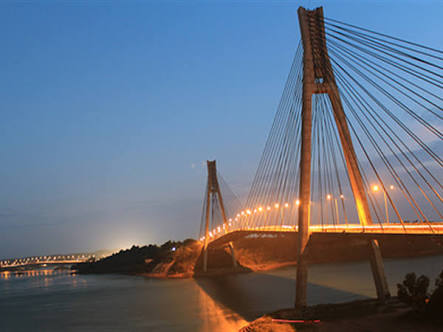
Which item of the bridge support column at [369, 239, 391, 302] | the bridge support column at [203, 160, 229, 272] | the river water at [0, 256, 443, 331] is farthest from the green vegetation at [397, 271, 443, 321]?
the bridge support column at [203, 160, 229, 272]

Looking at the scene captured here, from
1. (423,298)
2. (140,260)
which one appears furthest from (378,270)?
(140,260)

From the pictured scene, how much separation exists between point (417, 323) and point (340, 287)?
1992 cm

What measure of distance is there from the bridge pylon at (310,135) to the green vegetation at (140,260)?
2064 inches

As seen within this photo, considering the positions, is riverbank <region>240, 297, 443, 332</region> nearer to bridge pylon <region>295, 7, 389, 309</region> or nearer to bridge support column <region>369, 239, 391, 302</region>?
bridge support column <region>369, 239, 391, 302</region>

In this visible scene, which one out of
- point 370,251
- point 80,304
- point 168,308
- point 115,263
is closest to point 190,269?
point 80,304

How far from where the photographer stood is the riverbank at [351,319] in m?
15.8

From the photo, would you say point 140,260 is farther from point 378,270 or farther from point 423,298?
point 423,298

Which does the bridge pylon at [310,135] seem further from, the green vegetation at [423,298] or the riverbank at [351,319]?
the green vegetation at [423,298]

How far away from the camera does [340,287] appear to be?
114 ft

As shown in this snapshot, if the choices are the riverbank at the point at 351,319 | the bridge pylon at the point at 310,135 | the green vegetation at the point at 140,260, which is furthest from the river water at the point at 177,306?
the green vegetation at the point at 140,260

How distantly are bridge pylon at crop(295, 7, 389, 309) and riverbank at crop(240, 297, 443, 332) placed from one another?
3.31 ft

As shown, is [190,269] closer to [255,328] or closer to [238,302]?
[238,302]

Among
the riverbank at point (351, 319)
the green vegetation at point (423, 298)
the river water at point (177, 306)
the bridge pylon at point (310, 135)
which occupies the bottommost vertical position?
the river water at point (177, 306)

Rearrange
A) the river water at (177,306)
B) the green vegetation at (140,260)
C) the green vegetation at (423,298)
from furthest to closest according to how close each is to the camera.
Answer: the green vegetation at (140,260)
the river water at (177,306)
the green vegetation at (423,298)
